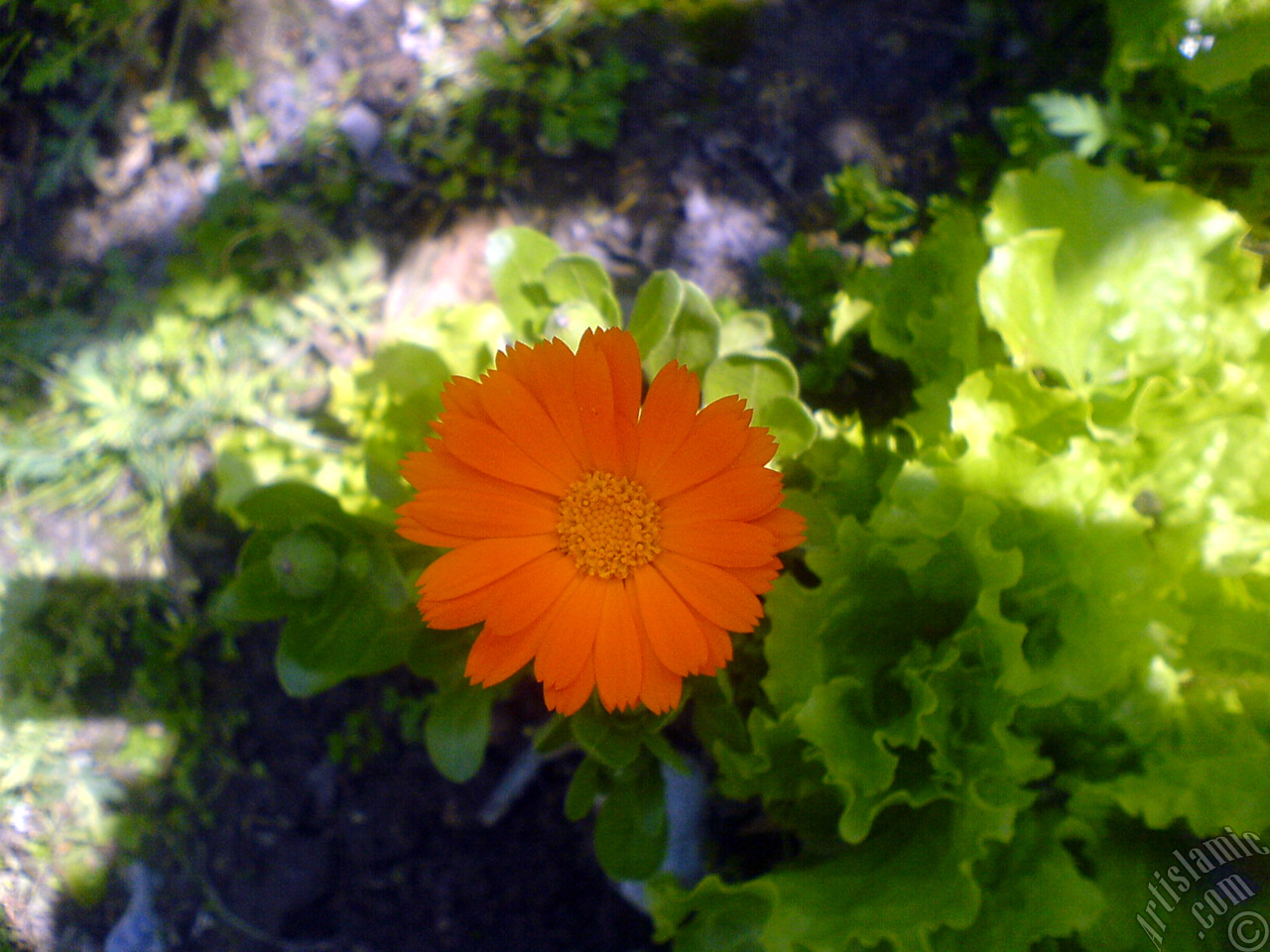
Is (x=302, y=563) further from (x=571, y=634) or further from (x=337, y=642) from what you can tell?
(x=571, y=634)

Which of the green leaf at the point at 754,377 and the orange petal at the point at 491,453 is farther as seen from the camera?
the green leaf at the point at 754,377

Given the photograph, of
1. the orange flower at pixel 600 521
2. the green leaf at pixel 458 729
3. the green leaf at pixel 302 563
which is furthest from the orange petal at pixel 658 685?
the green leaf at pixel 302 563

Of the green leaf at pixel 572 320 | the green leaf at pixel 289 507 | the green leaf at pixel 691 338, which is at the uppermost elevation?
the green leaf at pixel 289 507

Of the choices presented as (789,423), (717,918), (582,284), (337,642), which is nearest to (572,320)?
(582,284)

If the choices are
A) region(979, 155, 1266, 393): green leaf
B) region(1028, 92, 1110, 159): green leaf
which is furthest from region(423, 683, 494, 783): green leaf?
region(1028, 92, 1110, 159): green leaf

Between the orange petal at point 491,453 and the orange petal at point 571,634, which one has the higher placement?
the orange petal at point 491,453

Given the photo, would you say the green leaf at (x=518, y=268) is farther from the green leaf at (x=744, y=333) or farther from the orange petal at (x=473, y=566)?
the orange petal at (x=473, y=566)

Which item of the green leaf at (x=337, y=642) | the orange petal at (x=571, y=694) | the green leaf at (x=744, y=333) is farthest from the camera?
the green leaf at (x=744, y=333)

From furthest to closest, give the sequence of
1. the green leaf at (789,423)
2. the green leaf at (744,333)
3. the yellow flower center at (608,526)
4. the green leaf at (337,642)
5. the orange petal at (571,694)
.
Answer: the green leaf at (744,333) → the green leaf at (337,642) → the green leaf at (789,423) → the yellow flower center at (608,526) → the orange petal at (571,694)
